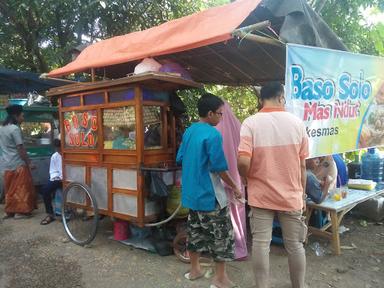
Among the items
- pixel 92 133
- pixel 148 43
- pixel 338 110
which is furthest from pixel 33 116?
pixel 338 110

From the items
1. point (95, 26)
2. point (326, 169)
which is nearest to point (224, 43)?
point (326, 169)

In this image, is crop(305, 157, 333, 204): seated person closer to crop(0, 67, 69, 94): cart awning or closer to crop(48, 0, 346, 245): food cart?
crop(48, 0, 346, 245): food cart

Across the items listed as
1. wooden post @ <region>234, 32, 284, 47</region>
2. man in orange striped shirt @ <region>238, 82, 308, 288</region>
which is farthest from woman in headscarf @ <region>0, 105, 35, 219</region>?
man in orange striped shirt @ <region>238, 82, 308, 288</region>

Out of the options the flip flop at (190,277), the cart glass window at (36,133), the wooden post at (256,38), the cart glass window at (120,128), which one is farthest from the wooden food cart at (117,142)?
the cart glass window at (36,133)

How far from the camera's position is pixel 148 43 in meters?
4.36

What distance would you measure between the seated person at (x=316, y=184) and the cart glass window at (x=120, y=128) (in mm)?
2091

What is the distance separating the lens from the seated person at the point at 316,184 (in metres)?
4.22

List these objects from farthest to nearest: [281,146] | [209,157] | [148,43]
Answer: [148,43]
[209,157]
[281,146]

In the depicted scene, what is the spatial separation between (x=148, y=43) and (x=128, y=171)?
5.10ft

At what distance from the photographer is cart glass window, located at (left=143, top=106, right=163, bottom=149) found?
13.8ft

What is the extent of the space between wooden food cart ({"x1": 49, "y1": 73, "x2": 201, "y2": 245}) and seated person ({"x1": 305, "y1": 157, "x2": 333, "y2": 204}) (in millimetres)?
1643

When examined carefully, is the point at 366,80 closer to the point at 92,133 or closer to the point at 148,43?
the point at 148,43

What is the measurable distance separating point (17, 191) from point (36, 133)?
1.86 metres

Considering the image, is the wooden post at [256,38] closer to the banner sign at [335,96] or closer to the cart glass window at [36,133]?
the banner sign at [335,96]
